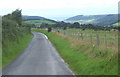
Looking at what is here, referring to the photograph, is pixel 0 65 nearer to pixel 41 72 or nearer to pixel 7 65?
pixel 7 65

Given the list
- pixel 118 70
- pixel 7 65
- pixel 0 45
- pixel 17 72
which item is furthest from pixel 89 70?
pixel 0 45

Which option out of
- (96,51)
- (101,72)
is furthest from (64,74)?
(96,51)

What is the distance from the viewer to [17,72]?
18.9 metres

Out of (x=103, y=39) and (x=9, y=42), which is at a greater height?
(x=9, y=42)

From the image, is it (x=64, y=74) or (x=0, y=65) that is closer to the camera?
(x=64, y=74)

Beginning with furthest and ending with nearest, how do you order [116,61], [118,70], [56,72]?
[56,72] < [116,61] < [118,70]

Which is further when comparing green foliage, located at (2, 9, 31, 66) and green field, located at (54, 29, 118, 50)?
green foliage, located at (2, 9, 31, 66)

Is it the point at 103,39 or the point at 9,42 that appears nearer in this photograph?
the point at 103,39

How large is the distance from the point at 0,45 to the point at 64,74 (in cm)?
1216

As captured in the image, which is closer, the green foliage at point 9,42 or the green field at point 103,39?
the green field at point 103,39

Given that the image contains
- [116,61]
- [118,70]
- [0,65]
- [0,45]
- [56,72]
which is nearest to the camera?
[118,70]

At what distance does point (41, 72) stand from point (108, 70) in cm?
439

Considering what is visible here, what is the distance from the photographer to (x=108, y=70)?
55.0ft

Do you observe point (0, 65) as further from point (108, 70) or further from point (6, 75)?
point (108, 70)
